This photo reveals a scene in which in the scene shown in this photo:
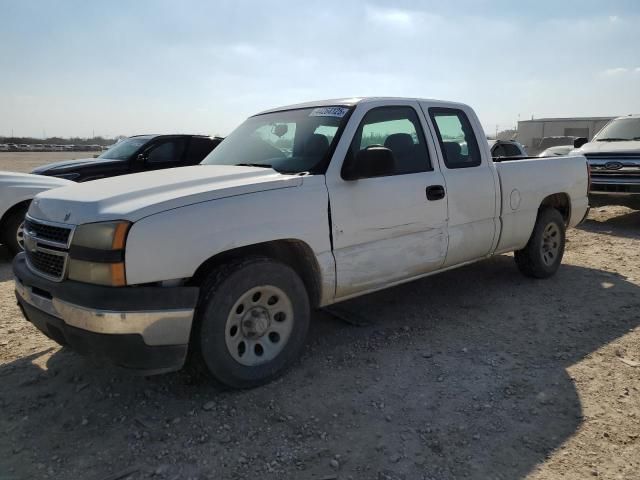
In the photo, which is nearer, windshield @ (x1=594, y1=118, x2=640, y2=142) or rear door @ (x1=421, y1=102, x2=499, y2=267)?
rear door @ (x1=421, y1=102, x2=499, y2=267)

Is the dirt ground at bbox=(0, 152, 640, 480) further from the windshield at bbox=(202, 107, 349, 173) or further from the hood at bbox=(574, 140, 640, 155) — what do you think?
the hood at bbox=(574, 140, 640, 155)

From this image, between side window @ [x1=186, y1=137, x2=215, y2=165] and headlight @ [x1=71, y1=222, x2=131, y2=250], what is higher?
side window @ [x1=186, y1=137, x2=215, y2=165]

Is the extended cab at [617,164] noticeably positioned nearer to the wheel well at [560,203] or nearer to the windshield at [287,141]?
the wheel well at [560,203]

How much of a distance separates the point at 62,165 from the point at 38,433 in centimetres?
692

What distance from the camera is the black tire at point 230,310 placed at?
2977mm

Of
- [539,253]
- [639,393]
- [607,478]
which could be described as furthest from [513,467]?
[539,253]

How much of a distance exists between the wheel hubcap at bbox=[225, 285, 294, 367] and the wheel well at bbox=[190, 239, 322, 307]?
27 cm

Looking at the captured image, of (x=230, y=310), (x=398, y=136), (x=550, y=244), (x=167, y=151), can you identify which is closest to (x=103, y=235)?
(x=230, y=310)

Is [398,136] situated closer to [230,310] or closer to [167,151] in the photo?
[230,310]

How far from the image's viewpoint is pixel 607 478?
2432 millimetres

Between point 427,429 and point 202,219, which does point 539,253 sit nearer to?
point 427,429

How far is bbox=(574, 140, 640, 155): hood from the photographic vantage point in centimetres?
909

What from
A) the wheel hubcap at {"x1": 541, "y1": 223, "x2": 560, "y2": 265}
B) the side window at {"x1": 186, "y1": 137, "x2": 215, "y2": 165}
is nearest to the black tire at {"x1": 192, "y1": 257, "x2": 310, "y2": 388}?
the wheel hubcap at {"x1": 541, "y1": 223, "x2": 560, "y2": 265}

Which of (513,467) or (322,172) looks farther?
(322,172)
